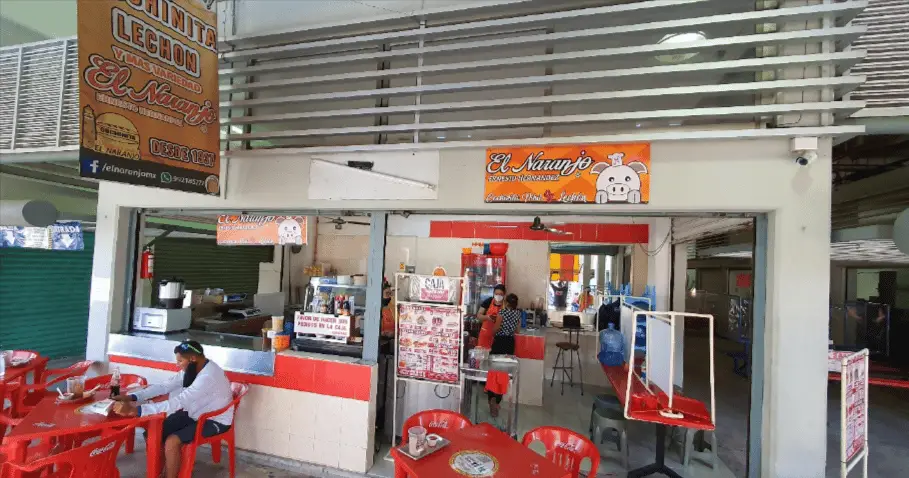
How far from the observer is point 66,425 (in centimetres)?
319

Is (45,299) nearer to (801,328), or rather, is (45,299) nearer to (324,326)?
(324,326)

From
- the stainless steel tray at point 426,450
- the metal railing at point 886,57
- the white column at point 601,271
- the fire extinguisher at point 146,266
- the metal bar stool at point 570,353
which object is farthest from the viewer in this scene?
Answer: the white column at point 601,271

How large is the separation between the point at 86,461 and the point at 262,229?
277 centimetres

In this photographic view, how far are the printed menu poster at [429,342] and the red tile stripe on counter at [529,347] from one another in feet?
8.92

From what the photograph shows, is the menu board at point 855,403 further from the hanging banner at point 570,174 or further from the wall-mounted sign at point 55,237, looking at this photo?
the wall-mounted sign at point 55,237

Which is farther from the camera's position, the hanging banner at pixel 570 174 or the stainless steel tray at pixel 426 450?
the hanging banner at pixel 570 174

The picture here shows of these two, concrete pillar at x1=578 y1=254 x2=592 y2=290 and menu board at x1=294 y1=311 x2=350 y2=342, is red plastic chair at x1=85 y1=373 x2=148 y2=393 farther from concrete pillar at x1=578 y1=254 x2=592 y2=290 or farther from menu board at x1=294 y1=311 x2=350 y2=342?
concrete pillar at x1=578 y1=254 x2=592 y2=290

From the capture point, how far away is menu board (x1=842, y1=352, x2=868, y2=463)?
3.19 meters

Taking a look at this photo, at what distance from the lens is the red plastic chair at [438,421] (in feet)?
11.7

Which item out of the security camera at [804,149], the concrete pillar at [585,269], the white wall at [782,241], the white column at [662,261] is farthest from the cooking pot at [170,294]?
the concrete pillar at [585,269]

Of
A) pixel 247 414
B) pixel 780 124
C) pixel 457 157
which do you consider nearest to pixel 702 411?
pixel 780 124

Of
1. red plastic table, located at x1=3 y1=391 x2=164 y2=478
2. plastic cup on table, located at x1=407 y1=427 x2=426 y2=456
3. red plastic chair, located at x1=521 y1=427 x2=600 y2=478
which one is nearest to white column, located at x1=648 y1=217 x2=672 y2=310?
red plastic chair, located at x1=521 y1=427 x2=600 y2=478

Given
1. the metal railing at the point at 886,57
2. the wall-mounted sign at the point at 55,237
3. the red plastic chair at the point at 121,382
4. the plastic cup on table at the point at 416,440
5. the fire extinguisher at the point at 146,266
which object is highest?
the metal railing at the point at 886,57

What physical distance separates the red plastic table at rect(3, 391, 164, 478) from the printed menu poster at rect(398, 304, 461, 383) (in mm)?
2231
